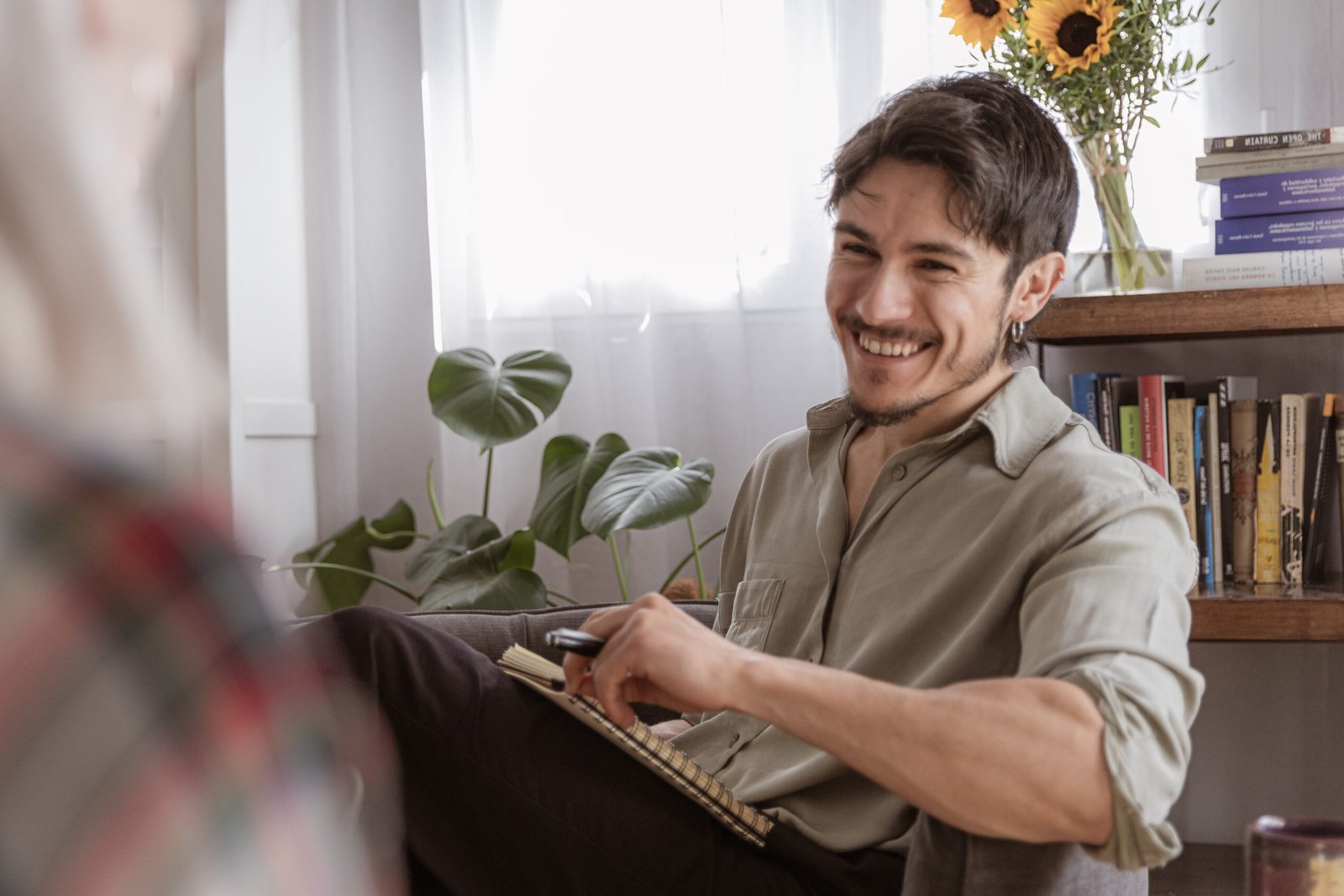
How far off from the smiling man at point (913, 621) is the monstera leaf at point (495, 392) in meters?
0.60

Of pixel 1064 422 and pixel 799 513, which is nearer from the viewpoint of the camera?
pixel 1064 422

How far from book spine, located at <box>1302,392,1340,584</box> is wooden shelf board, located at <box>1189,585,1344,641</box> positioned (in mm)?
107

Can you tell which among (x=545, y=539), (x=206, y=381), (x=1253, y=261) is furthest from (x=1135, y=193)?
(x=206, y=381)

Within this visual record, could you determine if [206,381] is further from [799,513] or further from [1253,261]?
[1253,261]

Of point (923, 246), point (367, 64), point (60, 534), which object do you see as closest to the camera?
point (60, 534)

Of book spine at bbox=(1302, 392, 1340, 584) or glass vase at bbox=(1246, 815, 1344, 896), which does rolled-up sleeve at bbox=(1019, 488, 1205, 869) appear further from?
book spine at bbox=(1302, 392, 1340, 584)

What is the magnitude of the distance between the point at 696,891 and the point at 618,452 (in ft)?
3.50

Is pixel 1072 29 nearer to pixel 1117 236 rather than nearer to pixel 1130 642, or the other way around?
pixel 1117 236

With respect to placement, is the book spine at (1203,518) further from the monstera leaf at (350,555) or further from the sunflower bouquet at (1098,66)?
the monstera leaf at (350,555)

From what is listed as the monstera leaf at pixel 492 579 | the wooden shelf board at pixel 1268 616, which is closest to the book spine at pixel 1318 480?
the wooden shelf board at pixel 1268 616

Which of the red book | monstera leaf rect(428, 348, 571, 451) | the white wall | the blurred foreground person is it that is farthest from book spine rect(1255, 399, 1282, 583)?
the blurred foreground person

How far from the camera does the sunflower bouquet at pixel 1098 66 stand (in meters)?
1.73

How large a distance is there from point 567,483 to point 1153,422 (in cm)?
93

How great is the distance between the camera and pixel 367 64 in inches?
102
